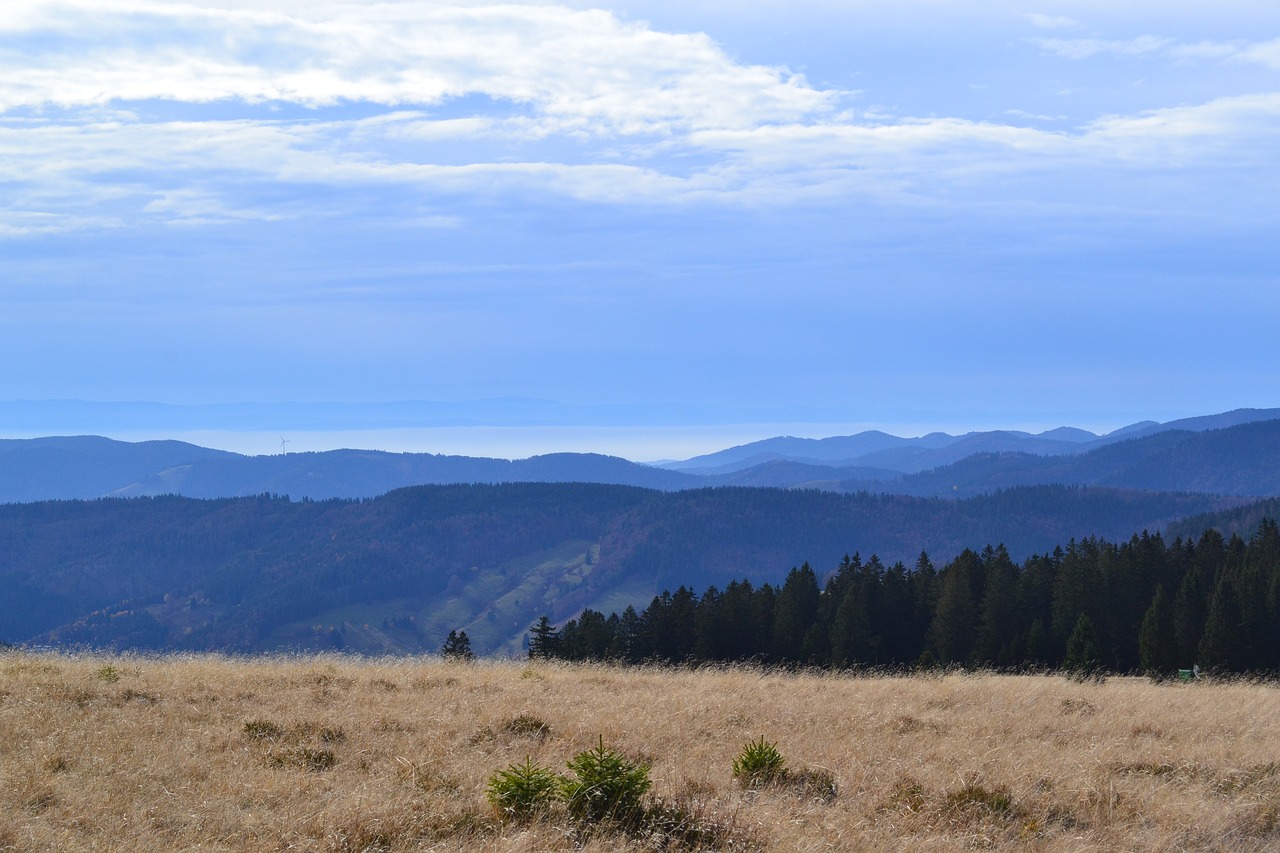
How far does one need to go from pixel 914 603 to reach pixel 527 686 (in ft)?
142

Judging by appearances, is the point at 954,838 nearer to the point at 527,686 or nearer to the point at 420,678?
the point at 527,686

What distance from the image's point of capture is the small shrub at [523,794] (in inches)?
339

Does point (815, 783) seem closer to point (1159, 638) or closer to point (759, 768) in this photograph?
point (759, 768)

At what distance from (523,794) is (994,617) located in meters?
47.0

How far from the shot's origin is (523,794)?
8789 mm

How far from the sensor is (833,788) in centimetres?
1032

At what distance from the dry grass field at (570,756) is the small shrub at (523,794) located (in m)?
0.15

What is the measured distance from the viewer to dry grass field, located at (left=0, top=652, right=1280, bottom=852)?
826cm

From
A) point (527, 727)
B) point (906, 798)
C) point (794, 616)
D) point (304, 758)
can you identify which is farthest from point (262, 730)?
point (794, 616)

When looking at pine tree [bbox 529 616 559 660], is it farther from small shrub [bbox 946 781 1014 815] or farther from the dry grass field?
small shrub [bbox 946 781 1014 815]

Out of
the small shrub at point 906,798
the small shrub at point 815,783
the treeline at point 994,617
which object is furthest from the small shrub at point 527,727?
the treeline at point 994,617

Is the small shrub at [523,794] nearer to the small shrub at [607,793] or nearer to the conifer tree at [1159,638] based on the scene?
the small shrub at [607,793]

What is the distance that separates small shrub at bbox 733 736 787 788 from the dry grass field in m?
0.16

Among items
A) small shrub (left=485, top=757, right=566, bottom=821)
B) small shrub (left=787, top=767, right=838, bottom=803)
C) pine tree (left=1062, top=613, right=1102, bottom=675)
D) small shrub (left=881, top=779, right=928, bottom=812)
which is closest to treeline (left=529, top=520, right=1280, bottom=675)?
pine tree (left=1062, top=613, right=1102, bottom=675)
